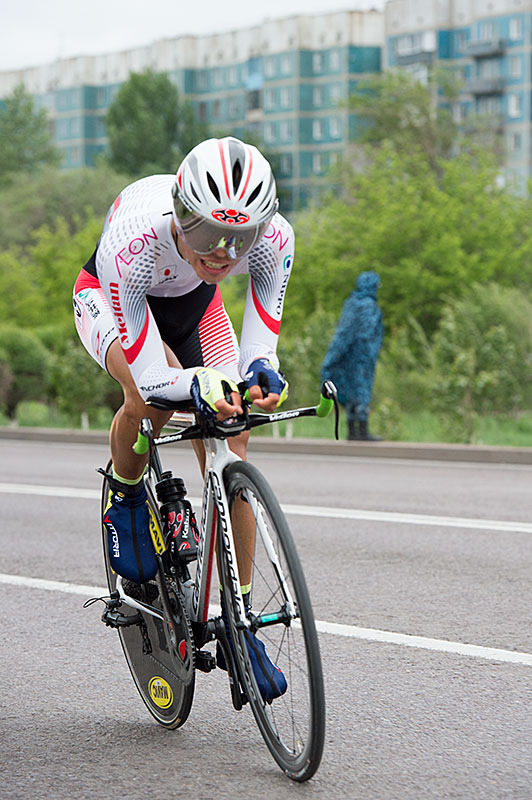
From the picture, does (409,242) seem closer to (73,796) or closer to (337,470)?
(337,470)

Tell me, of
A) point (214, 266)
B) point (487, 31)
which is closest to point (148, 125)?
point (487, 31)

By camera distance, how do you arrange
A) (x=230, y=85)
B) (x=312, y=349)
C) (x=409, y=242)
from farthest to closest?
(x=230, y=85) → (x=409, y=242) → (x=312, y=349)

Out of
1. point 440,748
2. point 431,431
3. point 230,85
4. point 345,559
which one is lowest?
point 431,431

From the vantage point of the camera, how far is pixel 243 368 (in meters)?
4.15

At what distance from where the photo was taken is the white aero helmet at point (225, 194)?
376 cm

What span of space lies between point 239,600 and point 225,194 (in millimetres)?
1198

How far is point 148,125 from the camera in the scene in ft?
286

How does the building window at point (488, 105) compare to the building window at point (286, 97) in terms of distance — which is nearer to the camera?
the building window at point (488, 105)

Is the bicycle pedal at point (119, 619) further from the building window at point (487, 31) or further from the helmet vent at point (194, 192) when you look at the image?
the building window at point (487, 31)

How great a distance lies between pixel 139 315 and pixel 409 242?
82.3 ft

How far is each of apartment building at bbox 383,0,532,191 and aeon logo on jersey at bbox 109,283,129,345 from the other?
79.3m

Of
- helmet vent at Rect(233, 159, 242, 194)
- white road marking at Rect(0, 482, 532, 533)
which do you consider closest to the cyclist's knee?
helmet vent at Rect(233, 159, 242, 194)

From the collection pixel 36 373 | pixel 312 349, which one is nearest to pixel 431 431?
pixel 312 349

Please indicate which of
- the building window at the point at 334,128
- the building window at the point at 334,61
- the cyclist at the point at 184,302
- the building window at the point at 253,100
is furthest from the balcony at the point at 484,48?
the cyclist at the point at 184,302
